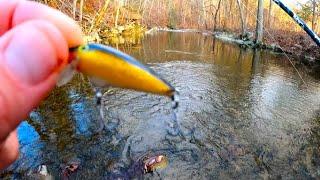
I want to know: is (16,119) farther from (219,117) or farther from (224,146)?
(219,117)

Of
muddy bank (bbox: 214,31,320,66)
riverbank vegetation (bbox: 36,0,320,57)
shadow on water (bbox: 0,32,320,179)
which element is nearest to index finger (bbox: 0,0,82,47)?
shadow on water (bbox: 0,32,320,179)

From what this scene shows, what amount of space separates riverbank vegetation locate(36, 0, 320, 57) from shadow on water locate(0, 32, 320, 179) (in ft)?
26.1

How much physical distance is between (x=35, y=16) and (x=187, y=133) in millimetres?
4505

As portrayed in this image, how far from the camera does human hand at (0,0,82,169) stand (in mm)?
698

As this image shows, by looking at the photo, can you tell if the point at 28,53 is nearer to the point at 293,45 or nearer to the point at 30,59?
the point at 30,59

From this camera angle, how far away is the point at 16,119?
78 cm

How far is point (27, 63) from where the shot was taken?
0.70 meters

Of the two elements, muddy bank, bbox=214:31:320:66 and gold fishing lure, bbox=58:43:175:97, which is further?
muddy bank, bbox=214:31:320:66

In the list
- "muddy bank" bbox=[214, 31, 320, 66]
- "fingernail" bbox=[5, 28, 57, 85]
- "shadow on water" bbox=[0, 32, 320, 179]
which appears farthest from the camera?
"muddy bank" bbox=[214, 31, 320, 66]

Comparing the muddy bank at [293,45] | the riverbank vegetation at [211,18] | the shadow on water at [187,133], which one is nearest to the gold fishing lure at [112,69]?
the shadow on water at [187,133]

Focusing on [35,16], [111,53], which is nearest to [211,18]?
[35,16]

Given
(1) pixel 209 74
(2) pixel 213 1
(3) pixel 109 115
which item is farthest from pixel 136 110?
(2) pixel 213 1

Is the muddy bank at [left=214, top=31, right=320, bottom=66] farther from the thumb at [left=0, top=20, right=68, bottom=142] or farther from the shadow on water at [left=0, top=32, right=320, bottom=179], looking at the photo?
the thumb at [left=0, top=20, right=68, bottom=142]

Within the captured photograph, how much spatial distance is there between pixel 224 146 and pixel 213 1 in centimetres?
2556
